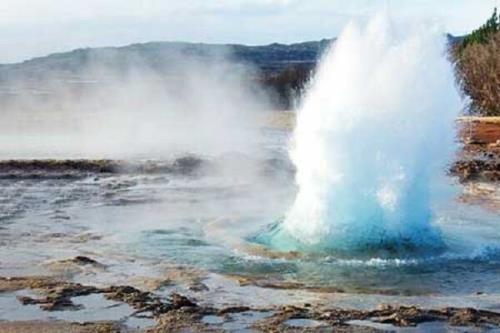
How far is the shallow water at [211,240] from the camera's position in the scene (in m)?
8.97

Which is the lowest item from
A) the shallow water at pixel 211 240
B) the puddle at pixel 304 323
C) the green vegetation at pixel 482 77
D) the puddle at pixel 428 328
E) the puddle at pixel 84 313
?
the shallow water at pixel 211 240

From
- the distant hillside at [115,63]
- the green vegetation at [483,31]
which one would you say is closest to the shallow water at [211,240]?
the green vegetation at [483,31]

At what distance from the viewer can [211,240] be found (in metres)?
11.3

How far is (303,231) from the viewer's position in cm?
1088

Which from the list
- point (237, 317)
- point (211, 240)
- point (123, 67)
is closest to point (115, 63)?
point (123, 67)

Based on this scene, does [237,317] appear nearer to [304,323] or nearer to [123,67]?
[304,323]

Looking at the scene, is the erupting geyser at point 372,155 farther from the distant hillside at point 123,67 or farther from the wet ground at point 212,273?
the distant hillside at point 123,67

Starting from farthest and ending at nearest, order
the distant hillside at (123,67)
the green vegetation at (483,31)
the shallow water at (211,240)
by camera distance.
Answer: the distant hillside at (123,67) < the green vegetation at (483,31) < the shallow water at (211,240)

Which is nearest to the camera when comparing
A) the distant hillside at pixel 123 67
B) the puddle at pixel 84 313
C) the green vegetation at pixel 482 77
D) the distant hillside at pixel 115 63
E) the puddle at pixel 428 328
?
the puddle at pixel 428 328

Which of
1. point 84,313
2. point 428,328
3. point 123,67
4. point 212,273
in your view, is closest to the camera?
point 428,328

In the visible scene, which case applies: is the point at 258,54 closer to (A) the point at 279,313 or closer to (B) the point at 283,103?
(B) the point at 283,103

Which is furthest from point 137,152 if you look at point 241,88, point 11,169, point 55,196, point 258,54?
point 258,54

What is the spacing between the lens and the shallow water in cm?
897

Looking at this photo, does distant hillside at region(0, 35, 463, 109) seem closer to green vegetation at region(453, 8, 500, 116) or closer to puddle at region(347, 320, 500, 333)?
green vegetation at region(453, 8, 500, 116)
